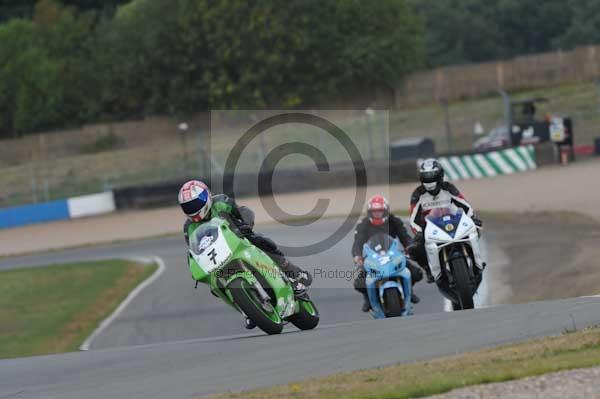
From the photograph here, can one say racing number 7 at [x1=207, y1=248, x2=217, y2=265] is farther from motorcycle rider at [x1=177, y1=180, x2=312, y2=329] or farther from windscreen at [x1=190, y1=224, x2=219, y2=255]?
motorcycle rider at [x1=177, y1=180, x2=312, y2=329]

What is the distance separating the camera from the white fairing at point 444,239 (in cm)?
1114

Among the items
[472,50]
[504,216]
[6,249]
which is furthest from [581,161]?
[472,50]

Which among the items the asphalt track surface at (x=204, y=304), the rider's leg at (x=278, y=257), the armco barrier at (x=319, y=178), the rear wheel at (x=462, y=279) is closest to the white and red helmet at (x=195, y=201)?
the rider's leg at (x=278, y=257)

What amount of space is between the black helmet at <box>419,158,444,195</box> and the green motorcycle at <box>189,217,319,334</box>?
7.29 ft

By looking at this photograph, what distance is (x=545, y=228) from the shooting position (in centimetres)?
2155

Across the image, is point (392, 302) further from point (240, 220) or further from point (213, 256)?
point (213, 256)

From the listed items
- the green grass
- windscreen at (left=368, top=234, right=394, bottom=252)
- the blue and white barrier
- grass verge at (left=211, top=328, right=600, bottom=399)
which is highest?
the green grass

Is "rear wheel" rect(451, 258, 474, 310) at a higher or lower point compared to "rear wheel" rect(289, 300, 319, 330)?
higher

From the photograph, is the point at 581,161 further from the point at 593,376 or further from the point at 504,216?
the point at 593,376

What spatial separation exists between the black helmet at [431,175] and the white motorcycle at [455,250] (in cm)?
28

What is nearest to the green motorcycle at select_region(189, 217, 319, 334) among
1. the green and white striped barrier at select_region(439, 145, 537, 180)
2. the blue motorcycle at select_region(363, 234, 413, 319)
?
the blue motorcycle at select_region(363, 234, 413, 319)

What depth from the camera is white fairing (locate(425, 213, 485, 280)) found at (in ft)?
36.6

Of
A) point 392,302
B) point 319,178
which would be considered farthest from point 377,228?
point 319,178

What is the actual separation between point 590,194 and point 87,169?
20.1 metres
